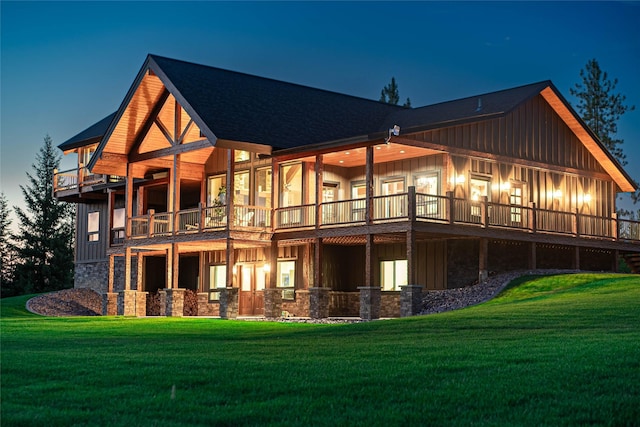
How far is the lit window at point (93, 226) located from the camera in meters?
46.3

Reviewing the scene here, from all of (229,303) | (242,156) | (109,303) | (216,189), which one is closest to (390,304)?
(229,303)

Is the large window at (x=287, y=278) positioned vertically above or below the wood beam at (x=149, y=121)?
below

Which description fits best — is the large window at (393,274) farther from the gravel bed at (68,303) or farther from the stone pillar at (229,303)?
the gravel bed at (68,303)

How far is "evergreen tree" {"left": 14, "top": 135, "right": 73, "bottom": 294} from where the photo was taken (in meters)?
65.1

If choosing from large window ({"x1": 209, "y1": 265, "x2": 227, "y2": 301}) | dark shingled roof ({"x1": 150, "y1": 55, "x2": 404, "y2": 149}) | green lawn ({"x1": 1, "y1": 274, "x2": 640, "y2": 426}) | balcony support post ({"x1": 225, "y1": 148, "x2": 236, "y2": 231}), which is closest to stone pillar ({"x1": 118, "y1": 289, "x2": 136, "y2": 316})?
large window ({"x1": 209, "y1": 265, "x2": 227, "y2": 301})

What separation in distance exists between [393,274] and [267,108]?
27.0ft

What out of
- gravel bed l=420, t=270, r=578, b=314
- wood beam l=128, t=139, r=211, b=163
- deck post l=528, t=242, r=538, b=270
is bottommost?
gravel bed l=420, t=270, r=578, b=314

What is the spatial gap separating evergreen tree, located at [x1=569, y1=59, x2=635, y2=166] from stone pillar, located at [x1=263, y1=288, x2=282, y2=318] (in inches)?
1537

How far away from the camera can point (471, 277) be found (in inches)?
1217

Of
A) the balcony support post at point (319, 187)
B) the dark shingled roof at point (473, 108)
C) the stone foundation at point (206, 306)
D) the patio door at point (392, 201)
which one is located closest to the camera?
the patio door at point (392, 201)

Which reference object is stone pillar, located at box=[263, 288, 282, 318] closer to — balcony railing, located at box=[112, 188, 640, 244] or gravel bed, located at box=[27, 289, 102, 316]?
balcony railing, located at box=[112, 188, 640, 244]

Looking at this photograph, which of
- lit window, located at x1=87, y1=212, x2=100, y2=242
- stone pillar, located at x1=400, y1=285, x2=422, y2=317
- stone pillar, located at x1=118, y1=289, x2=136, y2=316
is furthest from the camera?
lit window, located at x1=87, y1=212, x2=100, y2=242

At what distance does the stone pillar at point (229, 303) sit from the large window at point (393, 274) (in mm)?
5722

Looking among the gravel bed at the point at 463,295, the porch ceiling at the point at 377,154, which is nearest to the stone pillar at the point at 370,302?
the gravel bed at the point at 463,295
